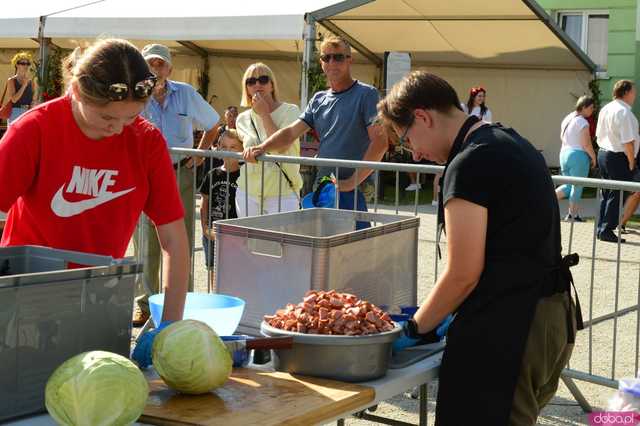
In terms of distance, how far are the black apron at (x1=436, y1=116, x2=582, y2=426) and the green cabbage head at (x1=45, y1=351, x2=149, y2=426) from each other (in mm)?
1087

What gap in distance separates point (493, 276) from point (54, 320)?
128 centimetres

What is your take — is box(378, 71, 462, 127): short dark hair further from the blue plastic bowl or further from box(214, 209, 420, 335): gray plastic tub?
the blue plastic bowl

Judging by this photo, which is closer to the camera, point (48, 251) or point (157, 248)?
point (48, 251)

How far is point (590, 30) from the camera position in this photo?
65.5ft

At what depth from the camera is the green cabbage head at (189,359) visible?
7.97 ft

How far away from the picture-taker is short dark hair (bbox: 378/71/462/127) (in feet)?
9.55

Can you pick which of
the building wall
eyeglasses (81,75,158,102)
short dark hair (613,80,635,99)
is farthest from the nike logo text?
the building wall

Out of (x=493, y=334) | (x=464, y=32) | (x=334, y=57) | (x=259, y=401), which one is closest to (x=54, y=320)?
Answer: (x=259, y=401)

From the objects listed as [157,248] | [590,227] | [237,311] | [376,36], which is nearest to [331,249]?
[237,311]

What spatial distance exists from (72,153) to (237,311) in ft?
2.27

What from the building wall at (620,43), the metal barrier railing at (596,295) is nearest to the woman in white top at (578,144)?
the metal barrier railing at (596,295)

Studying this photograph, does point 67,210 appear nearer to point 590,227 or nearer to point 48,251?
point 48,251

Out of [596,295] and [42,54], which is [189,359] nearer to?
[596,295]

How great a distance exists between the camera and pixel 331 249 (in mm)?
3092
